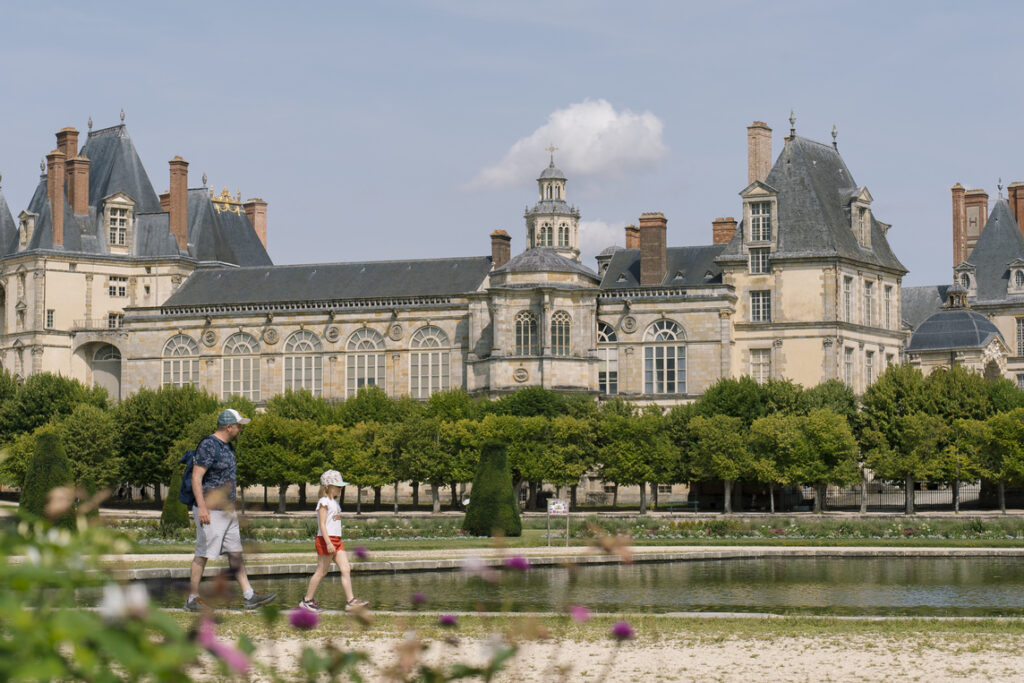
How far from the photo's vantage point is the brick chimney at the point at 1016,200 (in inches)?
2906

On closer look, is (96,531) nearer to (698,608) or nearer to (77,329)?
(698,608)

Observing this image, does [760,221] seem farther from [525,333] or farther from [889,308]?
[525,333]

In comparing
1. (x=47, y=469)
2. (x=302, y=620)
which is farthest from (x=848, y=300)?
(x=302, y=620)

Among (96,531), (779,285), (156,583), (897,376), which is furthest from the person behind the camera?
(779,285)

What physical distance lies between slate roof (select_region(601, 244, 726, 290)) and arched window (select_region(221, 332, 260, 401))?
1546 cm

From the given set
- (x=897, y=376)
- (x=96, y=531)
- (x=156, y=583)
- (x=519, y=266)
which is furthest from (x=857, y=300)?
(x=96, y=531)

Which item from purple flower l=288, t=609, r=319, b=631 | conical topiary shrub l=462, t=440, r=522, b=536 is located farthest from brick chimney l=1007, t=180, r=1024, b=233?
purple flower l=288, t=609, r=319, b=631

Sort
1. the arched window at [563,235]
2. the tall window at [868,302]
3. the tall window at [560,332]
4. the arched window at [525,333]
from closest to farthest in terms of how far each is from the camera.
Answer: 1. the tall window at [560,332]
2. the arched window at [525,333]
3. the tall window at [868,302]
4. the arched window at [563,235]

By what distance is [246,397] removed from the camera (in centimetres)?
6425

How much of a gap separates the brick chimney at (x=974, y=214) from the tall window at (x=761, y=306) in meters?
18.5

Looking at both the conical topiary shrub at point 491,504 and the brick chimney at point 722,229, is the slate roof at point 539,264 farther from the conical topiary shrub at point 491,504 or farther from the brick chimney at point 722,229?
the conical topiary shrub at point 491,504

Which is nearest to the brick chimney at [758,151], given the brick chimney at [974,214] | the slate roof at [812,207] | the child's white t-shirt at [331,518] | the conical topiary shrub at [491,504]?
the slate roof at [812,207]

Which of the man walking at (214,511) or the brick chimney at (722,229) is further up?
the brick chimney at (722,229)

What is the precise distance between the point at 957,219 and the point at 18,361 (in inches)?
1764
